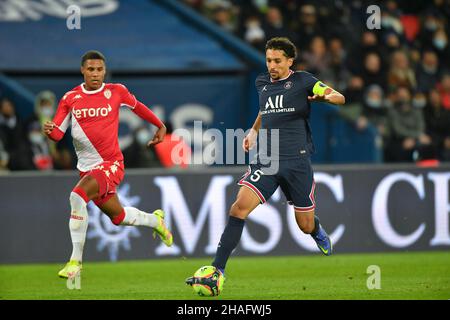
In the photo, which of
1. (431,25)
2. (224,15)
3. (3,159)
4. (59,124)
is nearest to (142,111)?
(59,124)

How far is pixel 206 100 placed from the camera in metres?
16.9

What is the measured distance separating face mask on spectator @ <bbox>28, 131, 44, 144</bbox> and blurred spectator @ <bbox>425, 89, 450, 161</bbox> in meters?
5.95

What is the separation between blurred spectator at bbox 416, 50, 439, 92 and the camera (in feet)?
57.7

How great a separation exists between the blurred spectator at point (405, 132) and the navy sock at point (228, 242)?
658cm

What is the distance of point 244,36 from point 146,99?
197 centimetres

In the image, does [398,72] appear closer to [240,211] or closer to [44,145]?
[44,145]

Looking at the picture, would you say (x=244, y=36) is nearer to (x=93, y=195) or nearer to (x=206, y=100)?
(x=206, y=100)

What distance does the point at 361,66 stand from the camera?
1673cm

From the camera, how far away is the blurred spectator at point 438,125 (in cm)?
1644

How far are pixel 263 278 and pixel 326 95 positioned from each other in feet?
9.48

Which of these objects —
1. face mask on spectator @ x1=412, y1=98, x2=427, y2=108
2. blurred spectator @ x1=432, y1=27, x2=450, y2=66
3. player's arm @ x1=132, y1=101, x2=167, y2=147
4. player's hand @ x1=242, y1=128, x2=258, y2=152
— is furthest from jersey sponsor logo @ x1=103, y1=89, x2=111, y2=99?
blurred spectator @ x1=432, y1=27, x2=450, y2=66

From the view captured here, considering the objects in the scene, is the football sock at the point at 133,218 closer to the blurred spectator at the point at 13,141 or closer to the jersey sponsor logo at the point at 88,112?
the jersey sponsor logo at the point at 88,112

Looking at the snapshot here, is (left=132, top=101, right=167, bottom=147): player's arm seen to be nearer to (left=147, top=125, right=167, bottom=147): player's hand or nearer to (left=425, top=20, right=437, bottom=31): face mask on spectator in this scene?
(left=147, top=125, right=167, bottom=147): player's hand

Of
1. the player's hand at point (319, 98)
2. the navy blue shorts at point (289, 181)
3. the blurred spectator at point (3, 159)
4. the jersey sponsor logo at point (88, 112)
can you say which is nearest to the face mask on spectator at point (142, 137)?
the blurred spectator at point (3, 159)
